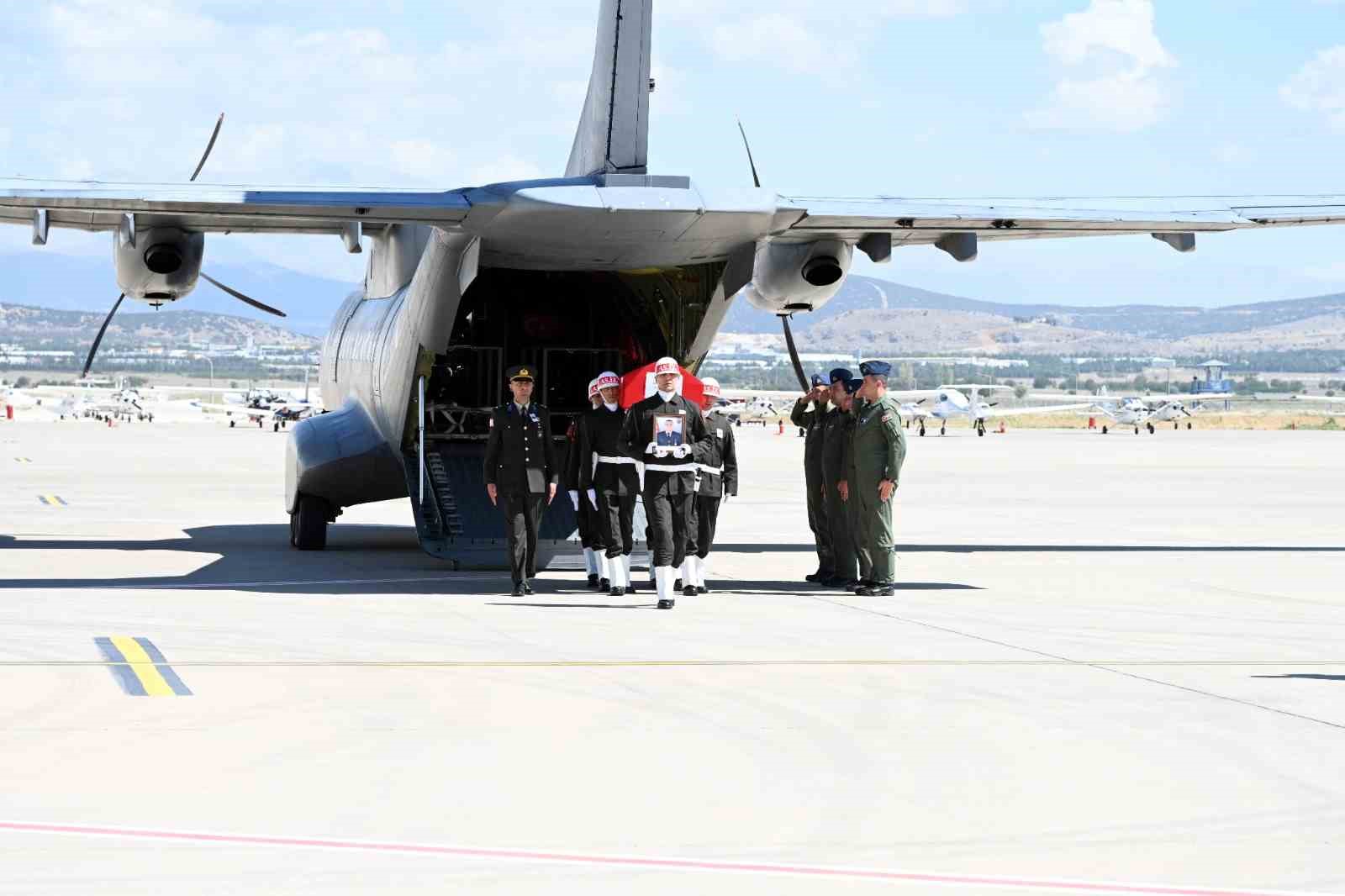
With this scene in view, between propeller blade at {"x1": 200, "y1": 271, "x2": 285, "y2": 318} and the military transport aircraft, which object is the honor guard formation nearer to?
the military transport aircraft

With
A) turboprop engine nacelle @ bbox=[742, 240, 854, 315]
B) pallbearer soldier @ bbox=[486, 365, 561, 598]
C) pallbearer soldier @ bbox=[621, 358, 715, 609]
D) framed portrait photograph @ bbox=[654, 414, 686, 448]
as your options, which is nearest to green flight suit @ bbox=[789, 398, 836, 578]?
turboprop engine nacelle @ bbox=[742, 240, 854, 315]

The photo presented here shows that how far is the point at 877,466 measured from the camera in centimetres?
1506

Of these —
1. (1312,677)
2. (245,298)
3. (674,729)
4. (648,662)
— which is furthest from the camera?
(245,298)

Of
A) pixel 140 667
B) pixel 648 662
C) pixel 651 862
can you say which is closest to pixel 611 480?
pixel 648 662

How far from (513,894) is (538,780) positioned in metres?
1.72

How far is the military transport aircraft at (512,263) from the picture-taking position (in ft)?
47.4

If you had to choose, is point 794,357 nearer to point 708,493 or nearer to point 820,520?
point 820,520

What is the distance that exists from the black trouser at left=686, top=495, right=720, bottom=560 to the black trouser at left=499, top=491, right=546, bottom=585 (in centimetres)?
129

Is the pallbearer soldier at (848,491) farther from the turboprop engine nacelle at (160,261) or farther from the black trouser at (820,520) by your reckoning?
the turboprop engine nacelle at (160,261)

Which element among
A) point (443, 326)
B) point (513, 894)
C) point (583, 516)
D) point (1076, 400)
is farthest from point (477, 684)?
point (1076, 400)

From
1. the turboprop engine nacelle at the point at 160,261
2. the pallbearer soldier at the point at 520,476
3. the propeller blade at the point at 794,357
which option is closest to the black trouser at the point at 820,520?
the propeller blade at the point at 794,357

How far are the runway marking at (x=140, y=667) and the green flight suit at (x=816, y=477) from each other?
6749 millimetres

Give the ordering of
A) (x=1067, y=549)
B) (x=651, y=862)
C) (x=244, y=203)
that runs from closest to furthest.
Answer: (x=651, y=862), (x=244, y=203), (x=1067, y=549)

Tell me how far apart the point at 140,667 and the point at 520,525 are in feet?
16.4
